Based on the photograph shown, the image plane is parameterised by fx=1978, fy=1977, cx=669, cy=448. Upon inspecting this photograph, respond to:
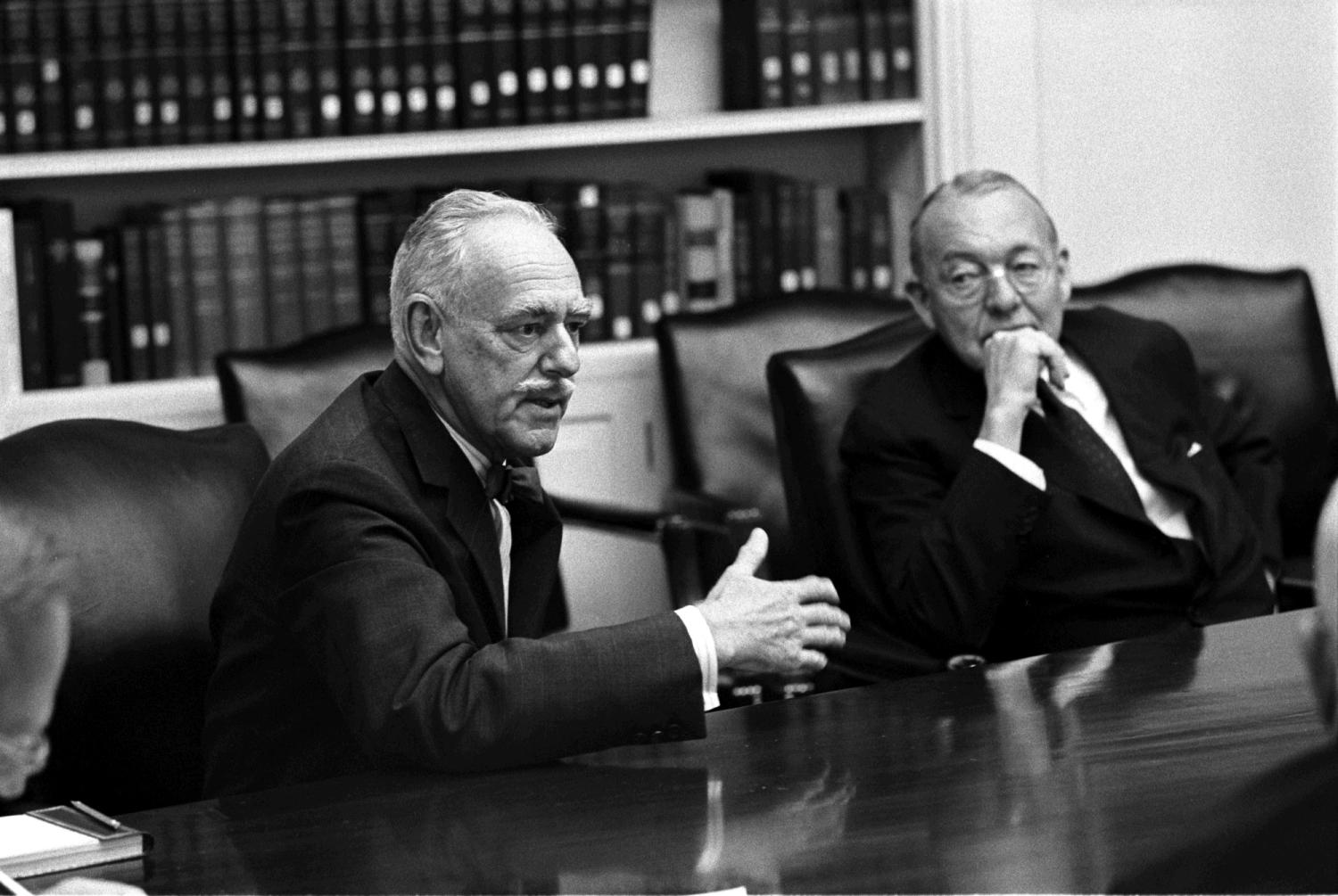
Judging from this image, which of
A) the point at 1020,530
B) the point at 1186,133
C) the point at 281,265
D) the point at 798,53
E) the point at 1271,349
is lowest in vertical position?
the point at 1020,530

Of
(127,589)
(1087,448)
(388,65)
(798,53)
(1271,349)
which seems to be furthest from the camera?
(798,53)

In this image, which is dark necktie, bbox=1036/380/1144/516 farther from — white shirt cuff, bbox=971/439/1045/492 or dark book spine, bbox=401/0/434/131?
dark book spine, bbox=401/0/434/131

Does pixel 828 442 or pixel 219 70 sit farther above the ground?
pixel 219 70

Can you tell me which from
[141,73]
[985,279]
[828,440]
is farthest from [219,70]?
[985,279]

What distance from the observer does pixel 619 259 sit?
420 centimetres

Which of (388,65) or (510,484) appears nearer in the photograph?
(510,484)

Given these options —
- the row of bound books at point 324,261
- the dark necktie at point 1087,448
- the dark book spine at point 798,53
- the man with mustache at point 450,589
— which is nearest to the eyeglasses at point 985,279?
the dark necktie at point 1087,448

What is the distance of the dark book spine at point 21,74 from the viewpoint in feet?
12.4

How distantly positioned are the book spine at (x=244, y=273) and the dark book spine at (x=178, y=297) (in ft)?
0.17

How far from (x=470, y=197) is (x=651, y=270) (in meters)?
2.00

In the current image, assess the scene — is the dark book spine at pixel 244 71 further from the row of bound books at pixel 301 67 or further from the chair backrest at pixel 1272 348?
the chair backrest at pixel 1272 348

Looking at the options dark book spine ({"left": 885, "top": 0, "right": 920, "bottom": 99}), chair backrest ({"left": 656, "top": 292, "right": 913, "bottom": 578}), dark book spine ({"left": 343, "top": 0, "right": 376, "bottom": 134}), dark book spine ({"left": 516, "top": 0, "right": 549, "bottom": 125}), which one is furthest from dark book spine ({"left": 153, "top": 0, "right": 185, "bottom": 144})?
dark book spine ({"left": 885, "top": 0, "right": 920, "bottom": 99})

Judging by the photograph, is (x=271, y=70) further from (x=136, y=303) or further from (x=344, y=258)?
(x=136, y=303)

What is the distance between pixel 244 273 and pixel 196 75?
1.33 ft
